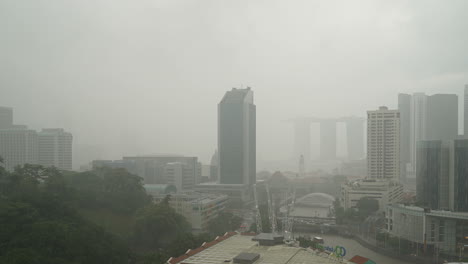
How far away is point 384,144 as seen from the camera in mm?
15688

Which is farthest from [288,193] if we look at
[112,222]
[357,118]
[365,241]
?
[112,222]

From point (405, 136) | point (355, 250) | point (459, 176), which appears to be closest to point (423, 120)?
point (405, 136)

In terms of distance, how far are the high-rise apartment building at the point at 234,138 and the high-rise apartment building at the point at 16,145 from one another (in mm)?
8290

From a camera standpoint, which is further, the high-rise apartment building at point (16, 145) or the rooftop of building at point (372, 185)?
the high-rise apartment building at point (16, 145)

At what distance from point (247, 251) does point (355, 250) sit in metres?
4.42

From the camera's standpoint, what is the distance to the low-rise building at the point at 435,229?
28.3 ft

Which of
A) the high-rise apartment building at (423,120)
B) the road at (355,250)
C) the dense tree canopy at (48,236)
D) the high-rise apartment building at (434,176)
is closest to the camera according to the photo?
the dense tree canopy at (48,236)

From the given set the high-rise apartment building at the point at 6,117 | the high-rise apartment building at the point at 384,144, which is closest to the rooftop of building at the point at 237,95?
the high-rise apartment building at the point at 384,144

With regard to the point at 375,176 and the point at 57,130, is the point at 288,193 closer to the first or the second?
the point at 375,176

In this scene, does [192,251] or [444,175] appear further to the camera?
[444,175]

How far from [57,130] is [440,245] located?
14220 millimetres

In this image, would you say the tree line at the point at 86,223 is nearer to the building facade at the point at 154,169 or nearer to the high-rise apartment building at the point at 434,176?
the high-rise apartment building at the point at 434,176

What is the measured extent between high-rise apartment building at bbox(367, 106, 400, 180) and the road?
4.66m

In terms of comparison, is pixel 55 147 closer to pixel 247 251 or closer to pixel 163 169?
pixel 163 169
